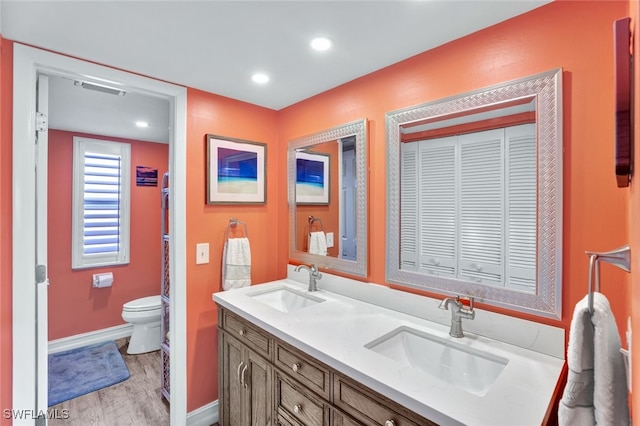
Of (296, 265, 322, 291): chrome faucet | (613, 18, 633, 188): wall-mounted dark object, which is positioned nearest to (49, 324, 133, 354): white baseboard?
(296, 265, 322, 291): chrome faucet

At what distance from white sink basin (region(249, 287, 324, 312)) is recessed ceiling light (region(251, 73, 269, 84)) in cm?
137

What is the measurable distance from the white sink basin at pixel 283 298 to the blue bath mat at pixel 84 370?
1563mm

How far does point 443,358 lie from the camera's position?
4.26 ft

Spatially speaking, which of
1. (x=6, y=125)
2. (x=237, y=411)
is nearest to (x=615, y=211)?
(x=237, y=411)

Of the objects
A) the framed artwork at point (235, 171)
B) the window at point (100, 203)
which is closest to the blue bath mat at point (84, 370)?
the window at point (100, 203)

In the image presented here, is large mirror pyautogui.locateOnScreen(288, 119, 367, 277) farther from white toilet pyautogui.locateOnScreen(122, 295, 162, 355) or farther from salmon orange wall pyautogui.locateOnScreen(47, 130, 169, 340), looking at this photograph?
salmon orange wall pyautogui.locateOnScreen(47, 130, 169, 340)

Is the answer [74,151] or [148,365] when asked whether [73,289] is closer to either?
[148,365]

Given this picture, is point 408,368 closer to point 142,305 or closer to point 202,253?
point 202,253

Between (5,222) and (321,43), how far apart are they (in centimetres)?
172

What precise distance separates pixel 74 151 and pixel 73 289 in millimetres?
1385

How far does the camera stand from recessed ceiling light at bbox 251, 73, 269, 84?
5.99ft

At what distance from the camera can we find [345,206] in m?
1.92

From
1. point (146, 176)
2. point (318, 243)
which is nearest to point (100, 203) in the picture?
point (146, 176)

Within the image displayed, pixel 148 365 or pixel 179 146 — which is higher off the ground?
pixel 179 146
